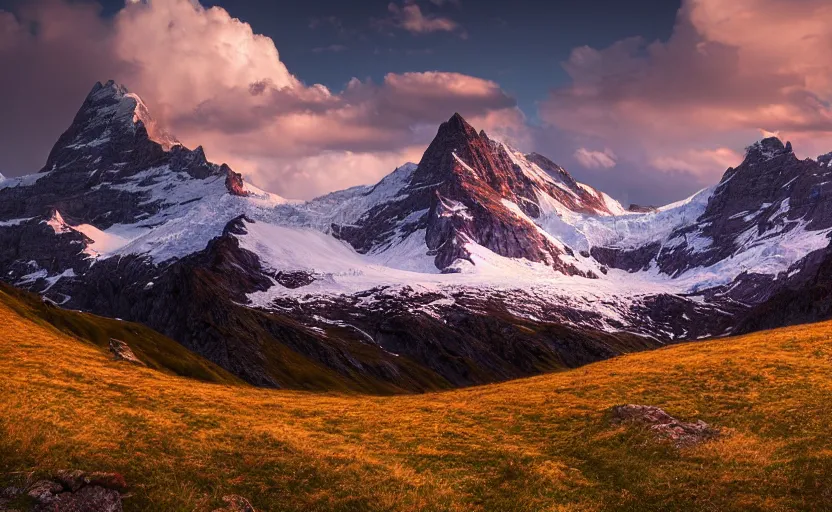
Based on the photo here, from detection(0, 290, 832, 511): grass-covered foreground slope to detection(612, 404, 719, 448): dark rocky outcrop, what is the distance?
0.97 meters

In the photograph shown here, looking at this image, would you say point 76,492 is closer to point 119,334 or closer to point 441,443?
point 441,443

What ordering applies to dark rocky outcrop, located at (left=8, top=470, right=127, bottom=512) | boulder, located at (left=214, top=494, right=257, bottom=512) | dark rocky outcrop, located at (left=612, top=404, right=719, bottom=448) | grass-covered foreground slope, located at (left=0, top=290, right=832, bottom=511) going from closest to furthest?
dark rocky outcrop, located at (left=8, top=470, right=127, bottom=512) < boulder, located at (left=214, top=494, right=257, bottom=512) < grass-covered foreground slope, located at (left=0, top=290, right=832, bottom=511) < dark rocky outcrop, located at (left=612, top=404, right=719, bottom=448)

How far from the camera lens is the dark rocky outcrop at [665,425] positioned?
46281mm

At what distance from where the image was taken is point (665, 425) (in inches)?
1897

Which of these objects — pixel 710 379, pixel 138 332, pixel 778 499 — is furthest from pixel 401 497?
pixel 138 332

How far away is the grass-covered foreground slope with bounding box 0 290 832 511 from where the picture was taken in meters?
39.6

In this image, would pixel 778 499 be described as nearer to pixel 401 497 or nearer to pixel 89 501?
pixel 401 497

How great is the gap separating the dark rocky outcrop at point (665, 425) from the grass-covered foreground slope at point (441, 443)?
0.97 m

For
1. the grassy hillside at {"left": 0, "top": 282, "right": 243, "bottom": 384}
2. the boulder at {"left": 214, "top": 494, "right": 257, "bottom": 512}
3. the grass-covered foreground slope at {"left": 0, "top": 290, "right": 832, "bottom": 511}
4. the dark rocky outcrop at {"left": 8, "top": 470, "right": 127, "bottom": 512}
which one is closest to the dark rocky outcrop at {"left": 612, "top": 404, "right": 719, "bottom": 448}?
the grass-covered foreground slope at {"left": 0, "top": 290, "right": 832, "bottom": 511}

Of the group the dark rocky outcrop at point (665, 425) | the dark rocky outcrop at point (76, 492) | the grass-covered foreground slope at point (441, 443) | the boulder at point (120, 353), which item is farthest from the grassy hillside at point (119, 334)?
the dark rocky outcrop at point (665, 425)

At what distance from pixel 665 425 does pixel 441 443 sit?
47.3 feet

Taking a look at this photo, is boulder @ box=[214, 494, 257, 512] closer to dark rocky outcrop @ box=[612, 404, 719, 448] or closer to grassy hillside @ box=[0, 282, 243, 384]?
dark rocky outcrop @ box=[612, 404, 719, 448]

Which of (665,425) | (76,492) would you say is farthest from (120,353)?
(665,425)

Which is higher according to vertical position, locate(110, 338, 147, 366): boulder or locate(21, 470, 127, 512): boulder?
locate(110, 338, 147, 366): boulder
